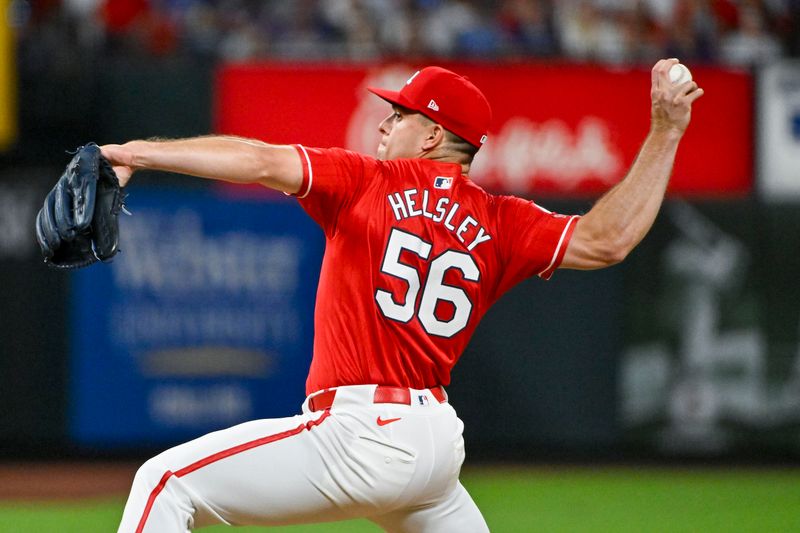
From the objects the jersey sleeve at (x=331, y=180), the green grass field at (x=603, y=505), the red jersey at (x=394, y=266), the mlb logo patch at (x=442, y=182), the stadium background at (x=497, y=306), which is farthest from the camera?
the stadium background at (x=497, y=306)

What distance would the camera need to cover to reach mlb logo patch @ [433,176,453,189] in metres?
3.68

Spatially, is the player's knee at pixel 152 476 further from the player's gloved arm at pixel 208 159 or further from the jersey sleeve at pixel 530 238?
the jersey sleeve at pixel 530 238

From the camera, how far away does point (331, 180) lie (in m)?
3.48

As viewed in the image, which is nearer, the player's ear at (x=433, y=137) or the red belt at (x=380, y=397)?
the red belt at (x=380, y=397)

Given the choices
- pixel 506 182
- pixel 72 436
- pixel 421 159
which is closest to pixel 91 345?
pixel 72 436

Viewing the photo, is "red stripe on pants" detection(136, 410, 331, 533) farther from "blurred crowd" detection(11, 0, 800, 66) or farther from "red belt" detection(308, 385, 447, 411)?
"blurred crowd" detection(11, 0, 800, 66)

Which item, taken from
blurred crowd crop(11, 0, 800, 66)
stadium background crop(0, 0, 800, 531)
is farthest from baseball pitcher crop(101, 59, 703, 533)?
blurred crowd crop(11, 0, 800, 66)

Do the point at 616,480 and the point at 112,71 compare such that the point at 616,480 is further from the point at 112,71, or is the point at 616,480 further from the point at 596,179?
the point at 112,71

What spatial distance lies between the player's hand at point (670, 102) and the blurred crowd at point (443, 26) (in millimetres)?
6501

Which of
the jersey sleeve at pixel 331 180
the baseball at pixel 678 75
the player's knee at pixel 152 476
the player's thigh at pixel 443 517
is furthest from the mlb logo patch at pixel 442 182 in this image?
the player's knee at pixel 152 476

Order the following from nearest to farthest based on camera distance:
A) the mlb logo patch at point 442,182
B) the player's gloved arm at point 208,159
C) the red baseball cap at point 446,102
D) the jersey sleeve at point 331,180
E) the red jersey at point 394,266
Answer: the player's gloved arm at point 208,159 → the jersey sleeve at point 331,180 → the red jersey at point 394,266 → the mlb logo patch at point 442,182 → the red baseball cap at point 446,102

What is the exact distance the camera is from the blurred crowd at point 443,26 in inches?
406

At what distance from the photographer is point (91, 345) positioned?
945cm

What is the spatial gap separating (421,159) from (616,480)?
19.2ft
